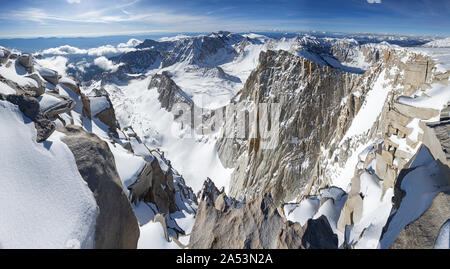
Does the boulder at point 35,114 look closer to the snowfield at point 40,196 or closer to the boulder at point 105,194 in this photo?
the snowfield at point 40,196

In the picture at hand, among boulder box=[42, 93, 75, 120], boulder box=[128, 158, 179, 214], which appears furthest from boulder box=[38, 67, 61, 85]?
boulder box=[128, 158, 179, 214]

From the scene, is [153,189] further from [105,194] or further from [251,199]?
[105,194]

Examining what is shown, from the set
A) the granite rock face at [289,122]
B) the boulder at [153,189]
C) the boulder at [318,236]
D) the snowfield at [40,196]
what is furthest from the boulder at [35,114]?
the granite rock face at [289,122]

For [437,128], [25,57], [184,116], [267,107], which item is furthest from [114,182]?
[184,116]

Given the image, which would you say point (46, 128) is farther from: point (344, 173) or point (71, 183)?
point (344, 173)

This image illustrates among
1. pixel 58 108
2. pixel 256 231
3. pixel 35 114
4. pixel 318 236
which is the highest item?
pixel 35 114

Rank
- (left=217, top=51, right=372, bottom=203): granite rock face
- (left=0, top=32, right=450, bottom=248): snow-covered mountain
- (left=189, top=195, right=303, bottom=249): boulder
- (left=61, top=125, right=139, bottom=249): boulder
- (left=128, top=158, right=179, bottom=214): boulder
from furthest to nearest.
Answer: (left=217, top=51, right=372, bottom=203): granite rock face < (left=128, top=158, right=179, bottom=214): boulder < (left=189, top=195, right=303, bottom=249): boulder < (left=61, top=125, right=139, bottom=249): boulder < (left=0, top=32, right=450, bottom=248): snow-covered mountain

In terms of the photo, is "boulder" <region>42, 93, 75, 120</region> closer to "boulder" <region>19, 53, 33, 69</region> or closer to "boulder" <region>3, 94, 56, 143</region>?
"boulder" <region>3, 94, 56, 143</region>

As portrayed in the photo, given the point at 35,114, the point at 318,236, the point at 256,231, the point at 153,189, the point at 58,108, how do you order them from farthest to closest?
the point at 153,189 → the point at 58,108 → the point at 35,114 → the point at 318,236 → the point at 256,231

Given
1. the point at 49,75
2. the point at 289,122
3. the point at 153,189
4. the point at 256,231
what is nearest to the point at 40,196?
the point at 256,231
